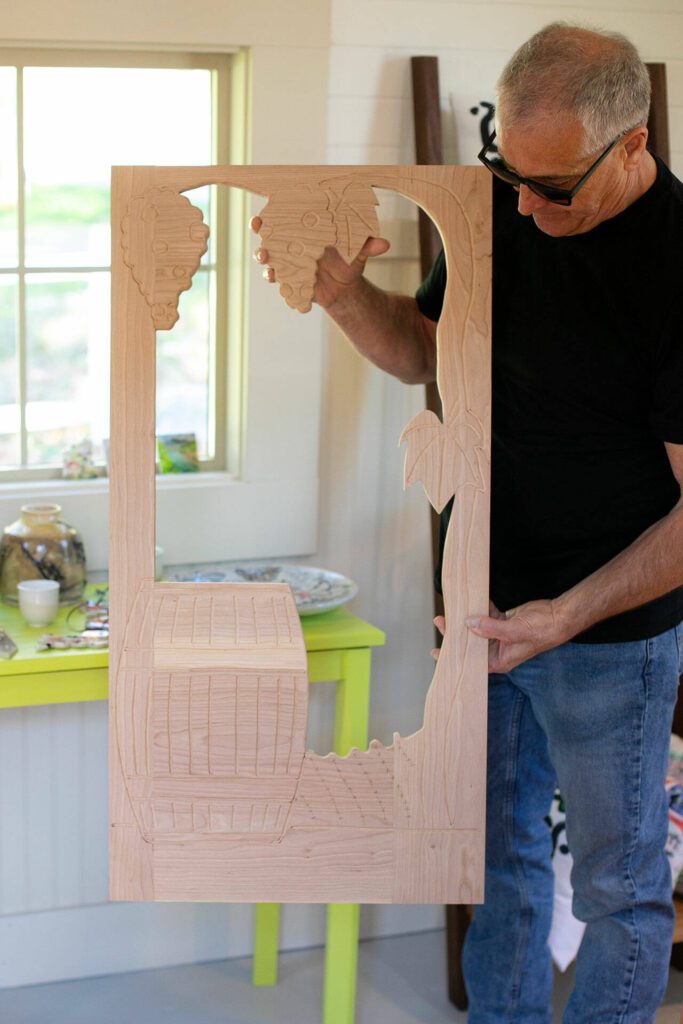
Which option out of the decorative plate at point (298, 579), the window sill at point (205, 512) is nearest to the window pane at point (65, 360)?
the window sill at point (205, 512)

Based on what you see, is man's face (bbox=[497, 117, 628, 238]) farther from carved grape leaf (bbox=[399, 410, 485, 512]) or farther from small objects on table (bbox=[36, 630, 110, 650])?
small objects on table (bbox=[36, 630, 110, 650])

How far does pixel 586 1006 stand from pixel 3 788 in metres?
1.27

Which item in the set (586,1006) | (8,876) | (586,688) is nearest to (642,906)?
(586,1006)

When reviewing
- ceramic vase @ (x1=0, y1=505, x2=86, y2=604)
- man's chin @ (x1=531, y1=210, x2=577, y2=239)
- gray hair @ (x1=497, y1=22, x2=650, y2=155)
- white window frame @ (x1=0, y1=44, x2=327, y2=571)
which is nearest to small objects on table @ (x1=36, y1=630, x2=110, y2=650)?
ceramic vase @ (x1=0, y1=505, x2=86, y2=604)

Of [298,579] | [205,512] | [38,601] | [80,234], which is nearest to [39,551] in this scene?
[38,601]

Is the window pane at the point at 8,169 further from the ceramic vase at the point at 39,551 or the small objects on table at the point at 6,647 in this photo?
the small objects on table at the point at 6,647

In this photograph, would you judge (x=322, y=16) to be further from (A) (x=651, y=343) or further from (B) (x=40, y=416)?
(A) (x=651, y=343)

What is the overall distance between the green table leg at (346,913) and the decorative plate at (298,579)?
0.11m

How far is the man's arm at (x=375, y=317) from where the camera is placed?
188 centimetres

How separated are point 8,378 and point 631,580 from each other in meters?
1.39

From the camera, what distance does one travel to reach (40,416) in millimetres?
2629

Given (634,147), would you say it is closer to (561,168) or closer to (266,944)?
(561,168)

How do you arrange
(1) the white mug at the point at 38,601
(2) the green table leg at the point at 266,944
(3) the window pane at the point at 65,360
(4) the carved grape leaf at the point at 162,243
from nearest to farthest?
(4) the carved grape leaf at the point at 162,243
(1) the white mug at the point at 38,601
(3) the window pane at the point at 65,360
(2) the green table leg at the point at 266,944

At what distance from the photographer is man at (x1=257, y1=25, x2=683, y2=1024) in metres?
1.74
